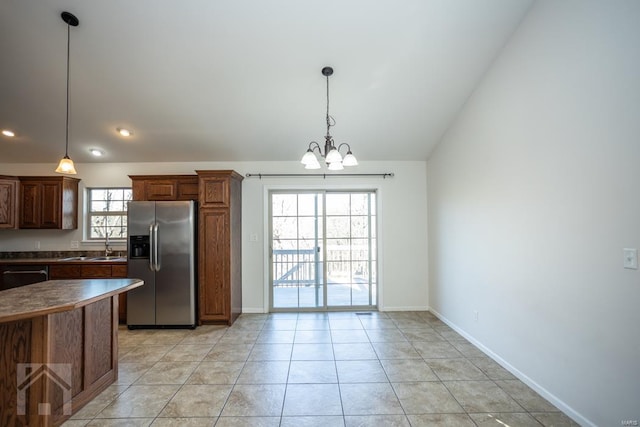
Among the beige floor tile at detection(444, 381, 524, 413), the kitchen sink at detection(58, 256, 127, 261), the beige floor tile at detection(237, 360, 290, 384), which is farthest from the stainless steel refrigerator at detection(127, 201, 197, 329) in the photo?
the beige floor tile at detection(444, 381, 524, 413)

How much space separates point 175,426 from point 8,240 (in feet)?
15.6

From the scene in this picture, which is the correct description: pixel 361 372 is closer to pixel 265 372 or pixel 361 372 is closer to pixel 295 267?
pixel 265 372

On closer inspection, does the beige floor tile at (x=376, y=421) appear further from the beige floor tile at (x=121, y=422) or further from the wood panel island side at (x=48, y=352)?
the wood panel island side at (x=48, y=352)

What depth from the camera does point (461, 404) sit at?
224 centimetres

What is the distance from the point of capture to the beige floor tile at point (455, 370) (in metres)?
2.63

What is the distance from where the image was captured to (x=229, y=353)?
3.17m

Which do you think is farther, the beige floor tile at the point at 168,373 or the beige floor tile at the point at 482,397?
the beige floor tile at the point at 168,373

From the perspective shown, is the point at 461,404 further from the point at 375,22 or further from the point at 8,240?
the point at 8,240

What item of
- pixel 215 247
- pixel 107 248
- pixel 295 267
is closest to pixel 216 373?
pixel 215 247

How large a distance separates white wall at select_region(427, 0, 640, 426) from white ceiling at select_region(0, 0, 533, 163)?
24.3 inches

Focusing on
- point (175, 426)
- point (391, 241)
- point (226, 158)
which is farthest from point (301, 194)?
point (175, 426)

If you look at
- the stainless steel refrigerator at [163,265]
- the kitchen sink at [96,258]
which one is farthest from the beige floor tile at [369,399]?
the kitchen sink at [96,258]

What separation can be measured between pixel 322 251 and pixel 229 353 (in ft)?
6.72

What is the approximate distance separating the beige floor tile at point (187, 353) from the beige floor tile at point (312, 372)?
1017 millimetres
